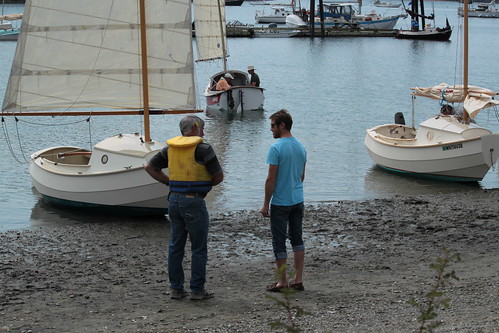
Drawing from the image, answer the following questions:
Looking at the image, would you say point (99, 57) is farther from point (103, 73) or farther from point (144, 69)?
point (144, 69)

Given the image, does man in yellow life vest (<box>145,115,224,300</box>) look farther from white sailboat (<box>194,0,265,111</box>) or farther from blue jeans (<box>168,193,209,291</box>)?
white sailboat (<box>194,0,265,111</box>)

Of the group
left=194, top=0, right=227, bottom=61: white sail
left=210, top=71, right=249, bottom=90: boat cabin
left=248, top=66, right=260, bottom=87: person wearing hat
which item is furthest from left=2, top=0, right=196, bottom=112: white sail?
left=194, top=0, right=227, bottom=61: white sail

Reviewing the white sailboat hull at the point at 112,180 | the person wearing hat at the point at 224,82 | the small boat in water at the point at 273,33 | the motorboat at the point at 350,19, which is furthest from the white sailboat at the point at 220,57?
the motorboat at the point at 350,19

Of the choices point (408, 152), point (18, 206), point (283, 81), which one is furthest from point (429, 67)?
point (18, 206)

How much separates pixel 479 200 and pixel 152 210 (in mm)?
6468

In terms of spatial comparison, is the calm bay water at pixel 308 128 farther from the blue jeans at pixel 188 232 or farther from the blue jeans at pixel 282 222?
the blue jeans at pixel 282 222

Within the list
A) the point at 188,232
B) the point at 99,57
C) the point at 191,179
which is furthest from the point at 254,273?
the point at 99,57

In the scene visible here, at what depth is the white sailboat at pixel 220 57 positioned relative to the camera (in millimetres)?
35562

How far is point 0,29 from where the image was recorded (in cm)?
8825

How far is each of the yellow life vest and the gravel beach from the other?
1.26 metres

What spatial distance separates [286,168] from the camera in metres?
9.45

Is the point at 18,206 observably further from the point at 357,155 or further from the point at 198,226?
the point at 357,155

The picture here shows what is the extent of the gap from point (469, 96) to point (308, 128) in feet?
38.7

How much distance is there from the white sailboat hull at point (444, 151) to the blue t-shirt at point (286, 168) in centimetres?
1064
